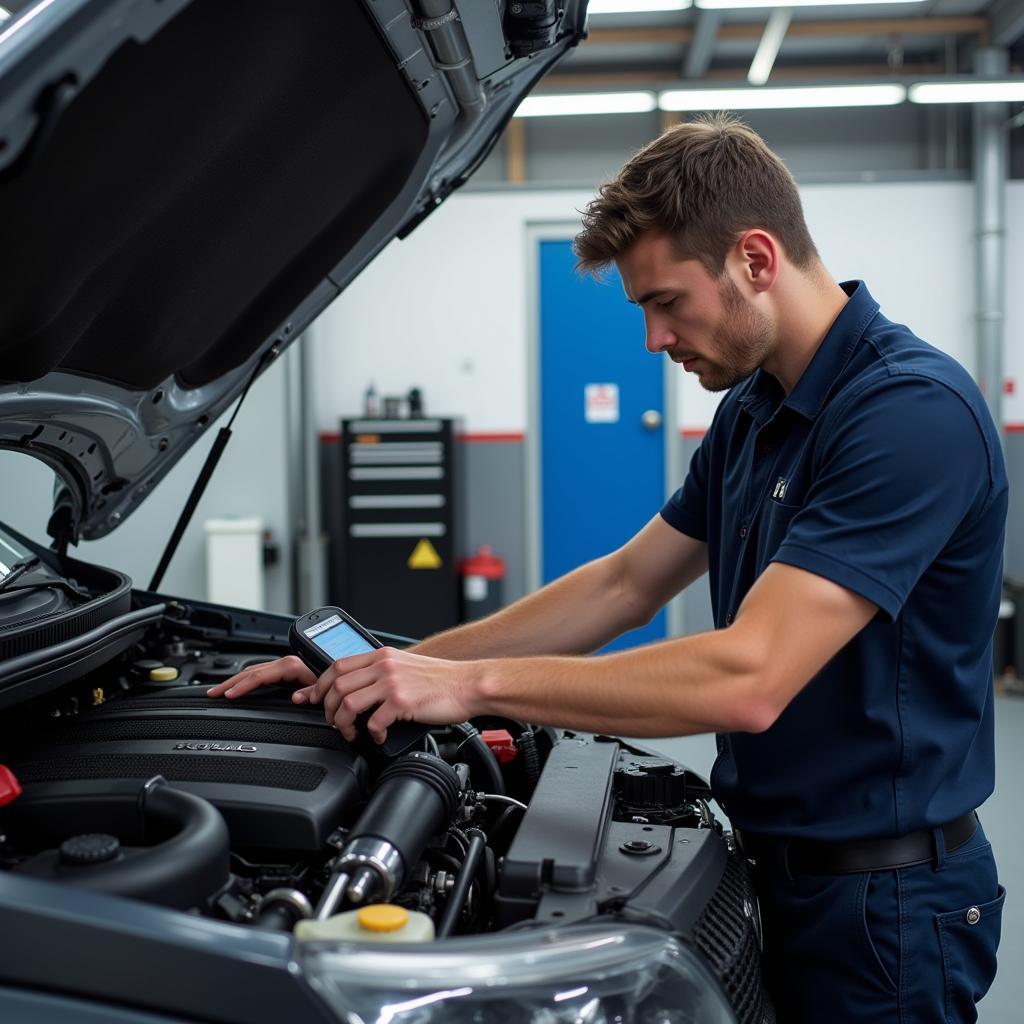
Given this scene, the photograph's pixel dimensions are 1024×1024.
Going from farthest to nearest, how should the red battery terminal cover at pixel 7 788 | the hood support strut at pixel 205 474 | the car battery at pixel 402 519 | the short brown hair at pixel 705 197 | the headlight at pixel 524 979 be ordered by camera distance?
the car battery at pixel 402 519, the hood support strut at pixel 205 474, the short brown hair at pixel 705 197, the red battery terminal cover at pixel 7 788, the headlight at pixel 524 979

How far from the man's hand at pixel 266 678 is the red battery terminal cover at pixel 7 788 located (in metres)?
0.38

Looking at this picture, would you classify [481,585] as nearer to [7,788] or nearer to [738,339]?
[738,339]

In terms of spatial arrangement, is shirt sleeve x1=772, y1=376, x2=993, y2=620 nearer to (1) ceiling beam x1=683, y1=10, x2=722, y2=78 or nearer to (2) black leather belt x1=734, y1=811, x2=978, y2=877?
(2) black leather belt x1=734, y1=811, x2=978, y2=877

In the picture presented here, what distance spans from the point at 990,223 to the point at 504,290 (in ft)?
8.18

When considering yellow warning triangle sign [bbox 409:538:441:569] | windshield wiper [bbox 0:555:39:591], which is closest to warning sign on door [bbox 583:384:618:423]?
yellow warning triangle sign [bbox 409:538:441:569]

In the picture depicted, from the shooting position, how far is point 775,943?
123 centimetres

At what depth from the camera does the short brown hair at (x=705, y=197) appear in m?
1.22

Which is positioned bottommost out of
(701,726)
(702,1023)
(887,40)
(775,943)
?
(775,943)

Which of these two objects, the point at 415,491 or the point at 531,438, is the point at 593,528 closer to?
the point at 531,438

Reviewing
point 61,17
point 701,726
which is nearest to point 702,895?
point 701,726

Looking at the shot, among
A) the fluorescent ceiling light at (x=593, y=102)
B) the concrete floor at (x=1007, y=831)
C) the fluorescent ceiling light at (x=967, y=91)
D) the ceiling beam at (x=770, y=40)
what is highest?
the ceiling beam at (x=770, y=40)

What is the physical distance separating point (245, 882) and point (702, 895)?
17.4 inches

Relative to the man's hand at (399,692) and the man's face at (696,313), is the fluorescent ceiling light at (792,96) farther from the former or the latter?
the man's hand at (399,692)

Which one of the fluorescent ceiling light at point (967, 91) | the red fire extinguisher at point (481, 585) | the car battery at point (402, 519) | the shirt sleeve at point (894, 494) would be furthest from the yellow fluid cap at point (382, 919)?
the fluorescent ceiling light at point (967, 91)
